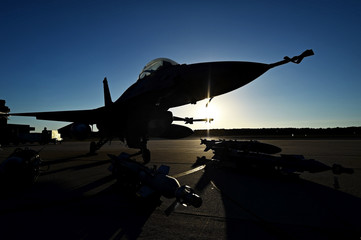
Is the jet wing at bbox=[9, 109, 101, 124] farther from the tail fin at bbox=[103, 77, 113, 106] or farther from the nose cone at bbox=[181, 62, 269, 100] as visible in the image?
the tail fin at bbox=[103, 77, 113, 106]

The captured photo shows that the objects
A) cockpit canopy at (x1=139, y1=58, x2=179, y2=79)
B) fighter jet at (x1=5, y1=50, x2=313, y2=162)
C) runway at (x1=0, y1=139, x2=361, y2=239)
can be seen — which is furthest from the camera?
cockpit canopy at (x1=139, y1=58, x2=179, y2=79)

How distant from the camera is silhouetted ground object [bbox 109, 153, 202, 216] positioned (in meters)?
3.72

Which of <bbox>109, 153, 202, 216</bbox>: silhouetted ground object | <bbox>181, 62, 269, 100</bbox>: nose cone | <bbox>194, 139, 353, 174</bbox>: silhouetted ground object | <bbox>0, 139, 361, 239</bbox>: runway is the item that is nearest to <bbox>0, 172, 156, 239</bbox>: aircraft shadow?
<bbox>0, 139, 361, 239</bbox>: runway

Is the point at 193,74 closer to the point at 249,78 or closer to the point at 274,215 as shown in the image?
the point at 249,78

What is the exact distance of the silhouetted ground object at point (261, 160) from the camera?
699cm

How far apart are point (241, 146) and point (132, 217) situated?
283 inches

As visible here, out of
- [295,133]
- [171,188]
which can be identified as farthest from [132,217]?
[295,133]

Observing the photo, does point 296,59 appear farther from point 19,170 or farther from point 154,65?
point 19,170

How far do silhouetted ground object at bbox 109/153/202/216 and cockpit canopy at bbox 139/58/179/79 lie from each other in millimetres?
5332

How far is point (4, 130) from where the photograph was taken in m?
28.0

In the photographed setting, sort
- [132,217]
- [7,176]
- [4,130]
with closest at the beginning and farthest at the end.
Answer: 1. [132,217]
2. [7,176]
3. [4,130]

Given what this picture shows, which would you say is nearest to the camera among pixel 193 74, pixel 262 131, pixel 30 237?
pixel 30 237

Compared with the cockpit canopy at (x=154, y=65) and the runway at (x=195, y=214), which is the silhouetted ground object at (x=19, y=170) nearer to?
the runway at (x=195, y=214)

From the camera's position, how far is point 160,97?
29.8 feet
